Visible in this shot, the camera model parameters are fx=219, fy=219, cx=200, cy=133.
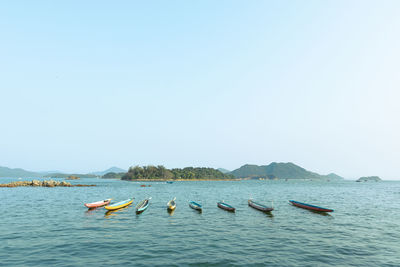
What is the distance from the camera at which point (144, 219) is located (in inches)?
1368

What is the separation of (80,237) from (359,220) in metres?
42.0

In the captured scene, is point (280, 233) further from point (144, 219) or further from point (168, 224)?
point (144, 219)

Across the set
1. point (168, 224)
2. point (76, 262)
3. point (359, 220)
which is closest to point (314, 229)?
point (359, 220)

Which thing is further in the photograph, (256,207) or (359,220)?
(256,207)

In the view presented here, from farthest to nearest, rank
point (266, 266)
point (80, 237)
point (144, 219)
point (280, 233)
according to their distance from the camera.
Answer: point (144, 219), point (280, 233), point (80, 237), point (266, 266)

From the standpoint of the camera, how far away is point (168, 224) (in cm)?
3188

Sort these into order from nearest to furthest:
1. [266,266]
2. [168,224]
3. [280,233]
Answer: [266,266] → [280,233] → [168,224]

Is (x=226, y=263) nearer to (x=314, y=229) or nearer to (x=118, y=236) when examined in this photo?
(x=118, y=236)

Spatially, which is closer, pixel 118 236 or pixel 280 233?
pixel 118 236

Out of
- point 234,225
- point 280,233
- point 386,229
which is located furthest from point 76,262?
point 386,229

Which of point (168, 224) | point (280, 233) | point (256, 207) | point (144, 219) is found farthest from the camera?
point (256, 207)

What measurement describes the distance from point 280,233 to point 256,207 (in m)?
18.1

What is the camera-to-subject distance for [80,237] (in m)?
24.8

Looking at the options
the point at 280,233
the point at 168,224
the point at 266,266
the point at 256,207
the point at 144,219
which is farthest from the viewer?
the point at 256,207
